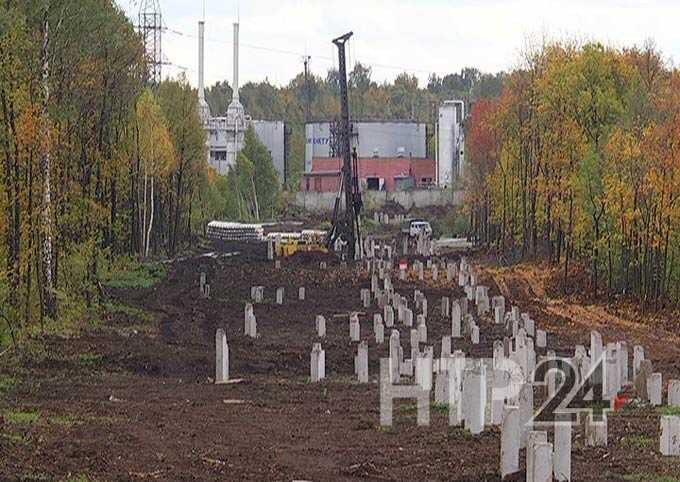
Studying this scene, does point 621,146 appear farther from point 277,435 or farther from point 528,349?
point 277,435

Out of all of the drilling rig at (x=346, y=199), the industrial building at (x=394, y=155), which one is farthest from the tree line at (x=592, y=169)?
the industrial building at (x=394, y=155)

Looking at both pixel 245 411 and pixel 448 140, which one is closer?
pixel 245 411

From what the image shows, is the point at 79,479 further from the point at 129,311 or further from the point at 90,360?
the point at 129,311

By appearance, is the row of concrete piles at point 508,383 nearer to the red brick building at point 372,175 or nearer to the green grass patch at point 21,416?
the green grass patch at point 21,416

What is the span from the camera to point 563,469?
14.6m

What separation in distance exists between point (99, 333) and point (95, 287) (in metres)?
7.49

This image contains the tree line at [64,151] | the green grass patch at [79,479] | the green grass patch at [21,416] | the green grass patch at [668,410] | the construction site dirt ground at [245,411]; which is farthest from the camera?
the tree line at [64,151]

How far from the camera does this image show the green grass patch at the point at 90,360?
28.1 meters

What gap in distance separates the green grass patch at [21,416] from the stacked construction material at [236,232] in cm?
7024

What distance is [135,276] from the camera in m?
57.5

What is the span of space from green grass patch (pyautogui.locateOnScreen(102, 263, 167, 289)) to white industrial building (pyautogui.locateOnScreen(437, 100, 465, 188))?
76.1 metres

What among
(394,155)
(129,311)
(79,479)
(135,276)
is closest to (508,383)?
(79,479)

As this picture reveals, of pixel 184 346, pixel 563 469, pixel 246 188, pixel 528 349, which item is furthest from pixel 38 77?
pixel 246 188

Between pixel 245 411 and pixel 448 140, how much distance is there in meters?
119
